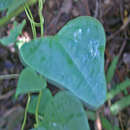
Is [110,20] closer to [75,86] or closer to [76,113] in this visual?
[76,113]

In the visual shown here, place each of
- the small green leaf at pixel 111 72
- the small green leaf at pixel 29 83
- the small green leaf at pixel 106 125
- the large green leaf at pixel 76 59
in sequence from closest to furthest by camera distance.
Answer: the large green leaf at pixel 76 59
the small green leaf at pixel 29 83
the small green leaf at pixel 106 125
the small green leaf at pixel 111 72

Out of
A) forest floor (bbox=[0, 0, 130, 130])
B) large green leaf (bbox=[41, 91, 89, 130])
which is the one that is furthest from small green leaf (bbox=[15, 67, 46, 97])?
forest floor (bbox=[0, 0, 130, 130])

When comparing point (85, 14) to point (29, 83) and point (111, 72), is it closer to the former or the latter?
point (111, 72)

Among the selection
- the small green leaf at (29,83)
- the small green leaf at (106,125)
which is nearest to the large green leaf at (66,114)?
the small green leaf at (29,83)

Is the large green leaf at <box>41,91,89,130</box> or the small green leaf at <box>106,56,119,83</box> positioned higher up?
the large green leaf at <box>41,91,89,130</box>

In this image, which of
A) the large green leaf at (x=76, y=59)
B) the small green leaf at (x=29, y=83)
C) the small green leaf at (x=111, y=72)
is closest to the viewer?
the large green leaf at (x=76, y=59)

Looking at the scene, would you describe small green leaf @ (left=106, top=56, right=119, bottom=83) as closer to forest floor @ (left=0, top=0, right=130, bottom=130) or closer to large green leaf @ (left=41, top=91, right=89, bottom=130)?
forest floor @ (left=0, top=0, right=130, bottom=130)

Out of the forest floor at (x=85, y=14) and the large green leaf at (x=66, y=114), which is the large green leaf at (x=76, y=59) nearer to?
the large green leaf at (x=66, y=114)

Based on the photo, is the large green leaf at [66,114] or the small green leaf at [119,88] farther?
the small green leaf at [119,88]
